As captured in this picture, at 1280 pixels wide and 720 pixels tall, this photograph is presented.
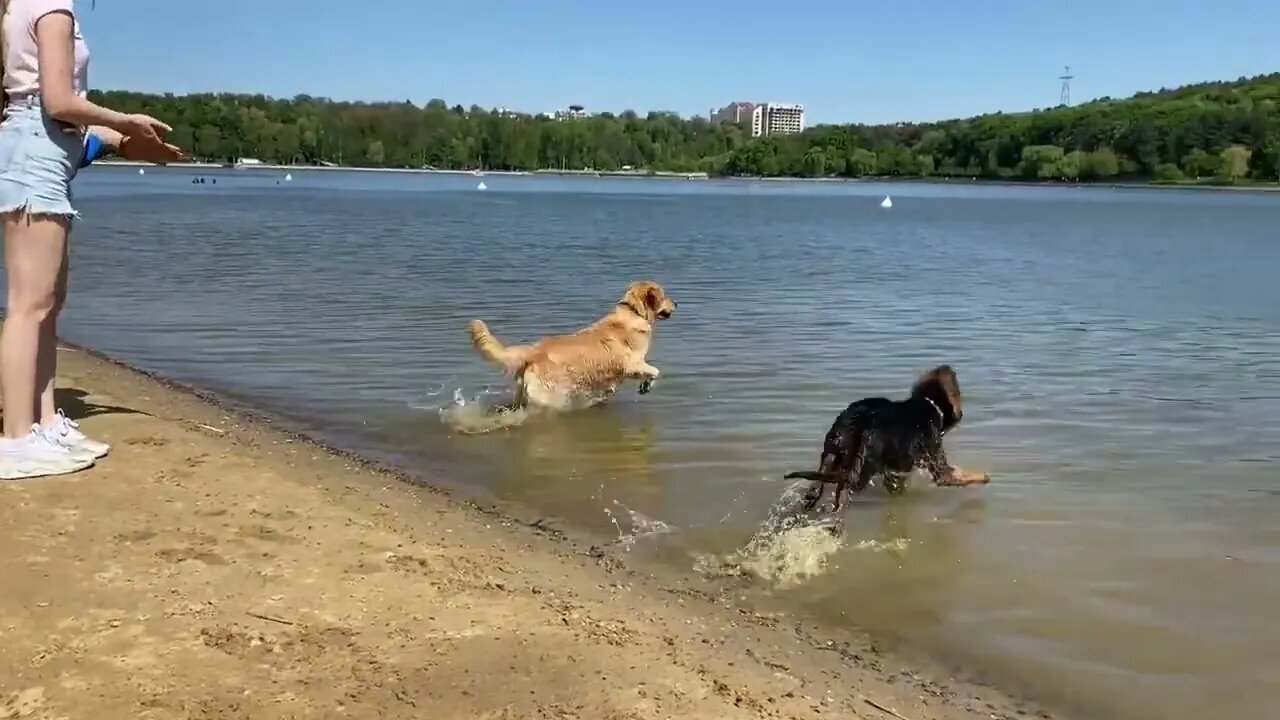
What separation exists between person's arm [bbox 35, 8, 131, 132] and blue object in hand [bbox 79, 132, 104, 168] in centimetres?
40

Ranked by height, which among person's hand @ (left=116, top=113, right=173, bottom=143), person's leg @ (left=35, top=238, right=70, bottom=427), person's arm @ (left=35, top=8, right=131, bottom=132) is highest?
person's arm @ (left=35, top=8, right=131, bottom=132)

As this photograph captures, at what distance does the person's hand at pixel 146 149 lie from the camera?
523 cm

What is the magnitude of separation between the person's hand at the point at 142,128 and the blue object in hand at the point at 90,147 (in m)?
0.13

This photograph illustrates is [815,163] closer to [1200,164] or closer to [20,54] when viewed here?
[1200,164]

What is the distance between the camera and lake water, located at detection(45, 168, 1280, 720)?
15.7 ft

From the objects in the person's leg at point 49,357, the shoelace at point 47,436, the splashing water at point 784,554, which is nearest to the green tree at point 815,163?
the splashing water at point 784,554

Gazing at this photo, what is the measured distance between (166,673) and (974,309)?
48.3 feet

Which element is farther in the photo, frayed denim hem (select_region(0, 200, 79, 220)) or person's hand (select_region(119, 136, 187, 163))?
person's hand (select_region(119, 136, 187, 163))

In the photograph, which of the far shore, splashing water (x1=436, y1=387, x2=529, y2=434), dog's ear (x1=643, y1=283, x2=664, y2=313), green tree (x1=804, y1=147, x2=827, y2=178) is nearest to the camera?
splashing water (x1=436, y1=387, x2=529, y2=434)

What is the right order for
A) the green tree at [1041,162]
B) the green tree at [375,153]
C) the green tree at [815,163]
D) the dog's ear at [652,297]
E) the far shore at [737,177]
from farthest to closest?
1. the green tree at [815,163]
2. the green tree at [375,153]
3. the green tree at [1041,162]
4. the far shore at [737,177]
5. the dog's ear at [652,297]

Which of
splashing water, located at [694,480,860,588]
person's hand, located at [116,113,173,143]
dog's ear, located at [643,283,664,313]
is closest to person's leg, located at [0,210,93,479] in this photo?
person's hand, located at [116,113,173,143]

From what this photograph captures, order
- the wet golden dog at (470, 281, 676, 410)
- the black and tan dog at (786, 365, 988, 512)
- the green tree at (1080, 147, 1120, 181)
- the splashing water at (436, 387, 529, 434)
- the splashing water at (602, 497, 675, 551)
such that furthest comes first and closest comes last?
the green tree at (1080, 147, 1120, 181) < the wet golden dog at (470, 281, 676, 410) < the splashing water at (436, 387, 529, 434) < the black and tan dog at (786, 365, 988, 512) < the splashing water at (602, 497, 675, 551)

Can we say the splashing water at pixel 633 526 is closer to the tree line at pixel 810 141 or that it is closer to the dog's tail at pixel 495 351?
the dog's tail at pixel 495 351

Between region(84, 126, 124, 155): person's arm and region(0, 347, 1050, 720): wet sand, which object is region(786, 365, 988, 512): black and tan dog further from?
region(84, 126, 124, 155): person's arm
